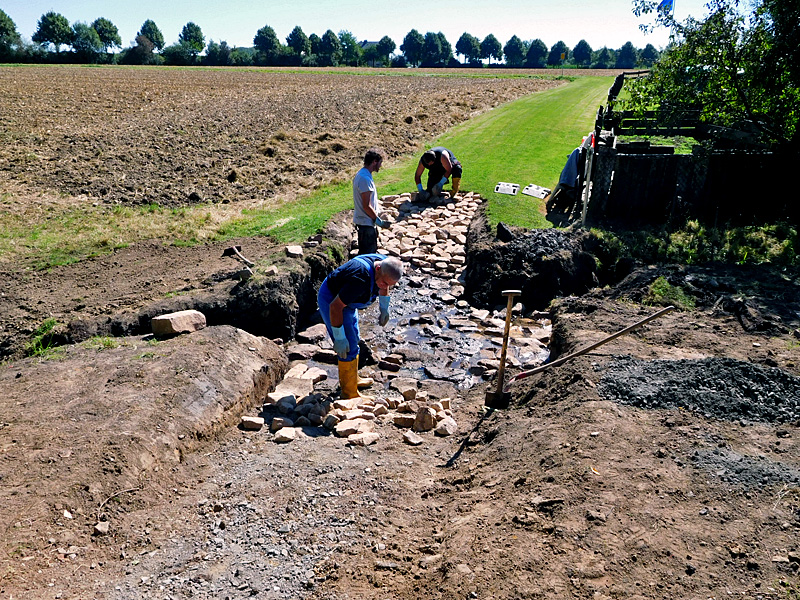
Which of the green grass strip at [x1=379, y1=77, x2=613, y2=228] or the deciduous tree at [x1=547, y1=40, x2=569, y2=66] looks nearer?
the green grass strip at [x1=379, y1=77, x2=613, y2=228]

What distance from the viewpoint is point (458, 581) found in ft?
14.4

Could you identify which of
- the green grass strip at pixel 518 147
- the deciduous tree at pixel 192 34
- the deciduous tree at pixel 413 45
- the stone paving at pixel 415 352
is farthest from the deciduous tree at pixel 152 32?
the stone paving at pixel 415 352

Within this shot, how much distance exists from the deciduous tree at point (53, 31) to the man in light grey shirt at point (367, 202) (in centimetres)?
8952

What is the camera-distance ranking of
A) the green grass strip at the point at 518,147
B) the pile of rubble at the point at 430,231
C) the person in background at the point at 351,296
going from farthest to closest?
the green grass strip at the point at 518,147 → the pile of rubble at the point at 430,231 → the person in background at the point at 351,296

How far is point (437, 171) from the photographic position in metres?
14.5

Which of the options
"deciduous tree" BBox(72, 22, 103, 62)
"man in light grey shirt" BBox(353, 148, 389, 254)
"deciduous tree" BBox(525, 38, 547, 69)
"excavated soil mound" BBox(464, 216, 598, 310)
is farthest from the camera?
"deciduous tree" BBox(525, 38, 547, 69)

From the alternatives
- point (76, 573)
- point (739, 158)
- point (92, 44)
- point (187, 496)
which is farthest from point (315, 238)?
point (92, 44)

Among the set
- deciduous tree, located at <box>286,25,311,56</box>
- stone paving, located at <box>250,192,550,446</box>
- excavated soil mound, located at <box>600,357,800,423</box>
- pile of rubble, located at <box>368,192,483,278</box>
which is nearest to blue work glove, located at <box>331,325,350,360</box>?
stone paving, located at <box>250,192,550,446</box>

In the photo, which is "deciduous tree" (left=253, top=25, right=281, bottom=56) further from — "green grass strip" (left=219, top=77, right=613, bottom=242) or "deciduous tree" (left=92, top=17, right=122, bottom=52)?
"green grass strip" (left=219, top=77, right=613, bottom=242)

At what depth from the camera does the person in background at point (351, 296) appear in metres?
6.81

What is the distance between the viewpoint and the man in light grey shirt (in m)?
9.30

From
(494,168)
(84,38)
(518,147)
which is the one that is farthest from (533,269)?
(84,38)

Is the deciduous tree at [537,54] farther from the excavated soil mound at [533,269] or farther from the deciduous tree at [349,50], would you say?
the excavated soil mound at [533,269]

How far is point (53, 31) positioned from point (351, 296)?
3741 inches
